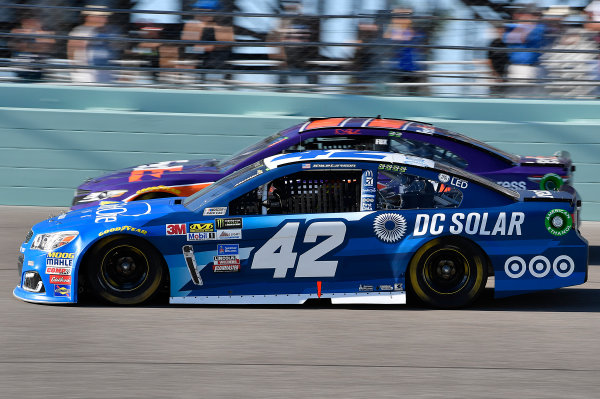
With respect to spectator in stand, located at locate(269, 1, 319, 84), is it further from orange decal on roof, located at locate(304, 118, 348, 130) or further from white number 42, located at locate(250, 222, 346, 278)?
white number 42, located at locate(250, 222, 346, 278)

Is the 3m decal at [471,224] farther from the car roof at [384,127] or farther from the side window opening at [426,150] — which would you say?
the car roof at [384,127]

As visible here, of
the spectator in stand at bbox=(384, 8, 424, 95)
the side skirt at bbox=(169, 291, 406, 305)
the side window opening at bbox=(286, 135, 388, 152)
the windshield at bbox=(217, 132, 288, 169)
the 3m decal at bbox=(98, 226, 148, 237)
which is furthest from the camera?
the spectator in stand at bbox=(384, 8, 424, 95)

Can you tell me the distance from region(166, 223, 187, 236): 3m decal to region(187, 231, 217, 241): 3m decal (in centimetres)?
5

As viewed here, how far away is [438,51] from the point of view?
11.6m

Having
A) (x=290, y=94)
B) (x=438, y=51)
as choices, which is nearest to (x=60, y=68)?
(x=290, y=94)

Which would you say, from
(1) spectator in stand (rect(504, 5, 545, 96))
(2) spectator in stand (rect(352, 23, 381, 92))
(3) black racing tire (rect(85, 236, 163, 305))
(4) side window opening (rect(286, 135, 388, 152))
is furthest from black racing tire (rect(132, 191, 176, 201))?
(1) spectator in stand (rect(504, 5, 545, 96))

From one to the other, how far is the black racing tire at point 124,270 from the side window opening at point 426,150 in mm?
2762

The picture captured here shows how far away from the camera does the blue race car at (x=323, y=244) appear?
6543mm

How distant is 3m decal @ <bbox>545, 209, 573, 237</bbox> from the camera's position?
6656mm

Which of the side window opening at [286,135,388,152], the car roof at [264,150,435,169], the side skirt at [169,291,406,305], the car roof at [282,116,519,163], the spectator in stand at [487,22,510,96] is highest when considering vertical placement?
the spectator in stand at [487,22,510,96]

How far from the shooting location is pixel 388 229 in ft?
21.6

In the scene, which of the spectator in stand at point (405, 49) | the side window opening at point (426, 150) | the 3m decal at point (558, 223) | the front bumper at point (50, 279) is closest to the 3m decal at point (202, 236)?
the front bumper at point (50, 279)

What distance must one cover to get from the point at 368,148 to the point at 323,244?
6.30 feet

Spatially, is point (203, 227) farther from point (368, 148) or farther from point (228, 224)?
point (368, 148)
